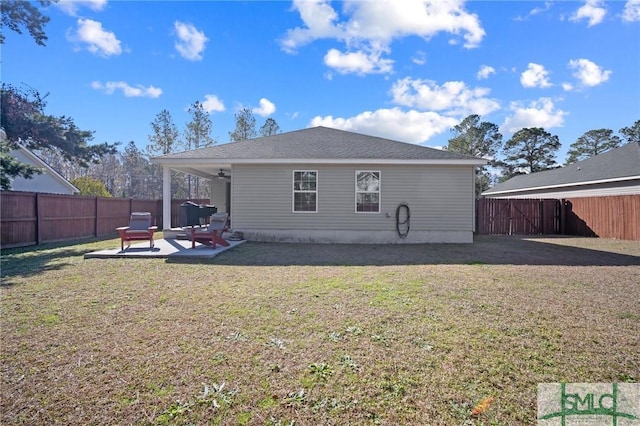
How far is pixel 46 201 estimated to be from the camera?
10.4 metres

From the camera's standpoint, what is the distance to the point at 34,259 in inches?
289

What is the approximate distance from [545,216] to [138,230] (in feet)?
60.2

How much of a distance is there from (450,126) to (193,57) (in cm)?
2940

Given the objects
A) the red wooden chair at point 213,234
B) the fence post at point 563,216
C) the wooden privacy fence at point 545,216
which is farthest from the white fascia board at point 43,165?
the fence post at point 563,216

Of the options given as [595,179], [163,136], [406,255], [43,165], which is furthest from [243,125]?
[595,179]

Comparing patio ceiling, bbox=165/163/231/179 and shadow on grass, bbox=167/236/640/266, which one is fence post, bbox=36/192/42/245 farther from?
shadow on grass, bbox=167/236/640/266

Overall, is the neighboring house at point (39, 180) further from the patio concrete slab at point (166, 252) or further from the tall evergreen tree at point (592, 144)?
the tall evergreen tree at point (592, 144)

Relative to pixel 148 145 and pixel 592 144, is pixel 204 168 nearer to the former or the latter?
pixel 148 145

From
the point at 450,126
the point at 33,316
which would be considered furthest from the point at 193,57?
the point at 450,126

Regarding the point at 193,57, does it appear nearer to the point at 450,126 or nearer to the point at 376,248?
the point at 376,248

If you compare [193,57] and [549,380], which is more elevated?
[193,57]

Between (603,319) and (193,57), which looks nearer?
(603,319)

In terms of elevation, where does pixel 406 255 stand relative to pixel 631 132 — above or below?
below

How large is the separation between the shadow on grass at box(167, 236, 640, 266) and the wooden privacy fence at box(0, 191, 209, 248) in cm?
609
